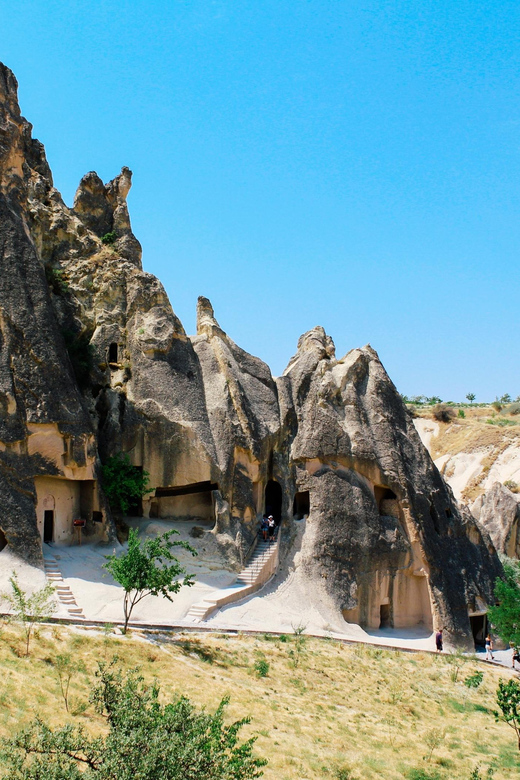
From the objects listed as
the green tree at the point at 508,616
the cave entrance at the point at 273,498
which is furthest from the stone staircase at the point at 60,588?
the green tree at the point at 508,616

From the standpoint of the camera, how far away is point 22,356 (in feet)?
86.4

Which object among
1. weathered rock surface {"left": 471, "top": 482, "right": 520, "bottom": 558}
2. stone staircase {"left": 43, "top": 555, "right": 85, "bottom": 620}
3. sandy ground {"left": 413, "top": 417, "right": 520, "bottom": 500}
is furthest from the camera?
sandy ground {"left": 413, "top": 417, "right": 520, "bottom": 500}

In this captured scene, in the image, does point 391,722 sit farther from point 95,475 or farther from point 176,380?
point 176,380

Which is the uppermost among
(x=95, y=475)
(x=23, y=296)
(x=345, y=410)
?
(x=23, y=296)

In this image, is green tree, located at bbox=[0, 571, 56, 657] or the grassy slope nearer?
the grassy slope

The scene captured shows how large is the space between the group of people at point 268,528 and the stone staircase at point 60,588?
9.50m

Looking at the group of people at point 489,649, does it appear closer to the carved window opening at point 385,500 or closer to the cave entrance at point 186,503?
the carved window opening at point 385,500

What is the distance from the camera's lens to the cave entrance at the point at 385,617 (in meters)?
30.4

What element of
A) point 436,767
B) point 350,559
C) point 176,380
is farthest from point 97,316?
point 436,767

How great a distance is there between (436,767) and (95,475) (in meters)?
16.9

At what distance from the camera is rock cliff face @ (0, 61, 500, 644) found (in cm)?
2694

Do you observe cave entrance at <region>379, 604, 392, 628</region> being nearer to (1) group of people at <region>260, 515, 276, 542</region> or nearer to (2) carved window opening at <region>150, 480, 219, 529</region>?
(1) group of people at <region>260, 515, 276, 542</region>

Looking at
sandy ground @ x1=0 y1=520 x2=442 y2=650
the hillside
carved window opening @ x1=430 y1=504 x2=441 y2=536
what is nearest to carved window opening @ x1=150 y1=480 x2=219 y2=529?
sandy ground @ x1=0 y1=520 x2=442 y2=650

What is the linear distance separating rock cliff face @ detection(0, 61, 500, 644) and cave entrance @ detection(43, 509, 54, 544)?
0.24 ft
